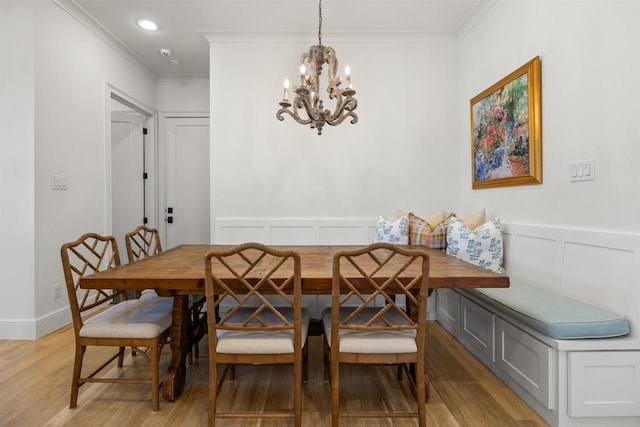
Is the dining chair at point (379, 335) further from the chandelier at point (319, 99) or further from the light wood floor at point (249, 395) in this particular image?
the chandelier at point (319, 99)

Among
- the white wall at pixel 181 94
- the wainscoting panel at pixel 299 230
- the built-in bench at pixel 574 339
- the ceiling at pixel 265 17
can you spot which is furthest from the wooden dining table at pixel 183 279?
the white wall at pixel 181 94

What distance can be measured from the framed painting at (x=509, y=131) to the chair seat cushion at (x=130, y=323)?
249 centimetres

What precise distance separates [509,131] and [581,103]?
25.3 inches

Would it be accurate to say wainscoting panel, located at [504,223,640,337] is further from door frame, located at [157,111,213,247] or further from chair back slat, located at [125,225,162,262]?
door frame, located at [157,111,213,247]

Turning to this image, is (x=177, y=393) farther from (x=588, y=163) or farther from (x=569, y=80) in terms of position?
(x=569, y=80)

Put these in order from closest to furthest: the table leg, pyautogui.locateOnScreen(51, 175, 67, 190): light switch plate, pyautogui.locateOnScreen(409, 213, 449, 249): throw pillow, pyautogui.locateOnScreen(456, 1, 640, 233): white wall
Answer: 1. pyautogui.locateOnScreen(456, 1, 640, 233): white wall
2. the table leg
3. pyautogui.locateOnScreen(51, 175, 67, 190): light switch plate
4. pyautogui.locateOnScreen(409, 213, 449, 249): throw pillow

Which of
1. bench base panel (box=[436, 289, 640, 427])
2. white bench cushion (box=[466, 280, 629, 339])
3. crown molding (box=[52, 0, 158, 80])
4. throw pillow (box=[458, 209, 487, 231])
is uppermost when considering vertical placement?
crown molding (box=[52, 0, 158, 80])

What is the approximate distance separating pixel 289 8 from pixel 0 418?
134 inches

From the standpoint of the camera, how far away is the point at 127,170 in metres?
4.32

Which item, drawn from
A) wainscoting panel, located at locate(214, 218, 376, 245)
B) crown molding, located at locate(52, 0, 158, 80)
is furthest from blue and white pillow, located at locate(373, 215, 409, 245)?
crown molding, located at locate(52, 0, 158, 80)

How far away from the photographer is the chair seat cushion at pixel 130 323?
67.1 inches

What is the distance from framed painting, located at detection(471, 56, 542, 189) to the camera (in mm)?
2271

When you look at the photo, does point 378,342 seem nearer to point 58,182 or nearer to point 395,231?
point 395,231

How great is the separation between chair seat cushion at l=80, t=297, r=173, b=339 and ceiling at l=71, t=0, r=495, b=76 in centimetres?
255
